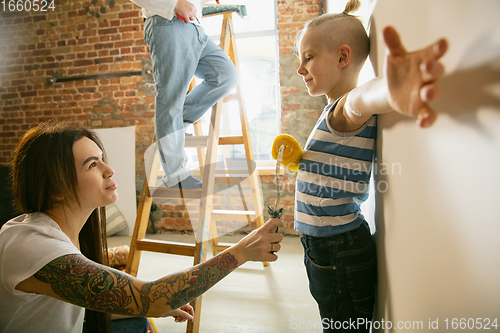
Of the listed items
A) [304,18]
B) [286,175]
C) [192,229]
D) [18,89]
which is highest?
[304,18]

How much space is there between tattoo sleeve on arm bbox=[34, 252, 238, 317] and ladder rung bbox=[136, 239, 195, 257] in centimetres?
78

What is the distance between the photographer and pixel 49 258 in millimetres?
755

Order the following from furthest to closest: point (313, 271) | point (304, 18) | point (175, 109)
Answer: point (304, 18) → point (175, 109) → point (313, 271)

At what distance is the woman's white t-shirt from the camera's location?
2.50 ft

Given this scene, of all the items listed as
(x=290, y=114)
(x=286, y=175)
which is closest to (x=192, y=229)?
(x=286, y=175)

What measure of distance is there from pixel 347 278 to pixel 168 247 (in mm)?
1043

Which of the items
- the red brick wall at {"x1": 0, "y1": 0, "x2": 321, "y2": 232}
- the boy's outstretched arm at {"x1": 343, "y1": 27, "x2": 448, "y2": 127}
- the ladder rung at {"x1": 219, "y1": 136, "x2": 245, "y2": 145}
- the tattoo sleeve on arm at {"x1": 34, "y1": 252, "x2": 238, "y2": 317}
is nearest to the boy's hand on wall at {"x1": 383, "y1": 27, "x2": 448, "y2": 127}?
the boy's outstretched arm at {"x1": 343, "y1": 27, "x2": 448, "y2": 127}

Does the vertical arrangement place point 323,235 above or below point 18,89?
below

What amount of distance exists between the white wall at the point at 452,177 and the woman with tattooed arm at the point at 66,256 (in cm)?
33

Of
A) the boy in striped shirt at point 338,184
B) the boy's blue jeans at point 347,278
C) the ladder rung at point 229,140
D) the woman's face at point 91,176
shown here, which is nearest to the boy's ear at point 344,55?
the boy in striped shirt at point 338,184

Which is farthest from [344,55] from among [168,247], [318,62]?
[168,247]

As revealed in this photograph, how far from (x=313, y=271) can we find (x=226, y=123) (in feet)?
9.35

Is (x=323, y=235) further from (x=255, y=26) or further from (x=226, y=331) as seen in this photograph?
(x=255, y=26)

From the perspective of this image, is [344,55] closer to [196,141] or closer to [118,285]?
[118,285]
